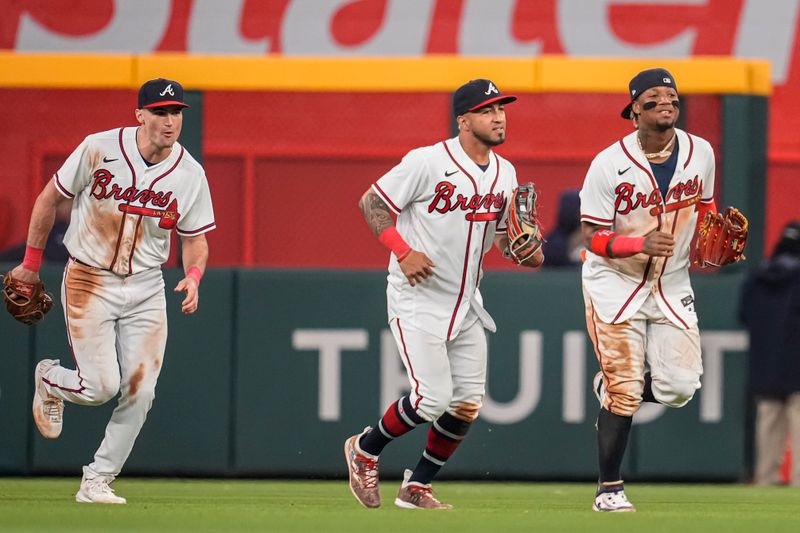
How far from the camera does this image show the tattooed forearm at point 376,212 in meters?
8.00

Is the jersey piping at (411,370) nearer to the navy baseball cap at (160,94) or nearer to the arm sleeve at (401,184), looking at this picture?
the arm sleeve at (401,184)

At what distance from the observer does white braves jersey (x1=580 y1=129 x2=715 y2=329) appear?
8.03 meters

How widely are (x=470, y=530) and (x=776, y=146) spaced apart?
9.18 m

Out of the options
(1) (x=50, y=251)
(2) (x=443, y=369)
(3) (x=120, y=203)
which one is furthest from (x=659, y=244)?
(1) (x=50, y=251)

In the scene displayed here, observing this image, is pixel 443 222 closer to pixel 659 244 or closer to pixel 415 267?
pixel 415 267

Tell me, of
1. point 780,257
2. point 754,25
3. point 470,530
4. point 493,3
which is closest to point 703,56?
point 754,25

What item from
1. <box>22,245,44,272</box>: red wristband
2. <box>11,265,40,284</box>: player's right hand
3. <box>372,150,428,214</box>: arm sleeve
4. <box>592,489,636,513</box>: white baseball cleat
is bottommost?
<box>592,489,636,513</box>: white baseball cleat

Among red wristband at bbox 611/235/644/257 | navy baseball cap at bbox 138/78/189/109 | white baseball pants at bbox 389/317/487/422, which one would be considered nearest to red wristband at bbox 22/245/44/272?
navy baseball cap at bbox 138/78/189/109

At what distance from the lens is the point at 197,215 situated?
331 inches

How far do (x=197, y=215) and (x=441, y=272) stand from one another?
125cm

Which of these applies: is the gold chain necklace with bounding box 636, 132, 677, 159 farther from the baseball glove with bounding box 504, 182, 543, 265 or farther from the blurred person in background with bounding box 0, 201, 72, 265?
the blurred person in background with bounding box 0, 201, 72, 265

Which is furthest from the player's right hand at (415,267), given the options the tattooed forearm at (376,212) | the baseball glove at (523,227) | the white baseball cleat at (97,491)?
the white baseball cleat at (97,491)

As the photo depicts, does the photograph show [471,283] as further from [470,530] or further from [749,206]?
[749,206]

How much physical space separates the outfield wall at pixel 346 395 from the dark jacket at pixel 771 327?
195mm
